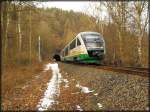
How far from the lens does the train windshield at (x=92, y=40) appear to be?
1085 inches

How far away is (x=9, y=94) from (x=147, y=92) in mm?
7517

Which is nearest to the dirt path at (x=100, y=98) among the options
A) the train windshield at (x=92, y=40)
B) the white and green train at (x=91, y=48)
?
the white and green train at (x=91, y=48)

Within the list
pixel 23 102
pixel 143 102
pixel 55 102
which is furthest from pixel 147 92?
pixel 23 102

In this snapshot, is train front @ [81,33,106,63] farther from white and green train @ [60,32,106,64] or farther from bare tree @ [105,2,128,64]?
bare tree @ [105,2,128,64]

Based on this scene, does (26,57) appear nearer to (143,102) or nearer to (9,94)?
(9,94)

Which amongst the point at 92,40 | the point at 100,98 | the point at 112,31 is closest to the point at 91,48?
the point at 92,40

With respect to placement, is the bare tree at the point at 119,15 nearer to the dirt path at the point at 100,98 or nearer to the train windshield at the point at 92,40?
the train windshield at the point at 92,40

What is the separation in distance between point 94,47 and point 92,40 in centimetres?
75

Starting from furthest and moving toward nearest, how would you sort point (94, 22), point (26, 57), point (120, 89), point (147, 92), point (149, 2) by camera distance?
point (94, 22) < point (26, 57) < point (149, 2) < point (120, 89) < point (147, 92)

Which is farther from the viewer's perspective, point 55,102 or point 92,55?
point 92,55

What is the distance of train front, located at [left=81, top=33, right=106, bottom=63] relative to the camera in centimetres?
2717

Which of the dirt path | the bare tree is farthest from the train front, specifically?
the dirt path

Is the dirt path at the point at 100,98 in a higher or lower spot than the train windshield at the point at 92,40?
lower

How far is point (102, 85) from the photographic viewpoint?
15188 millimetres
